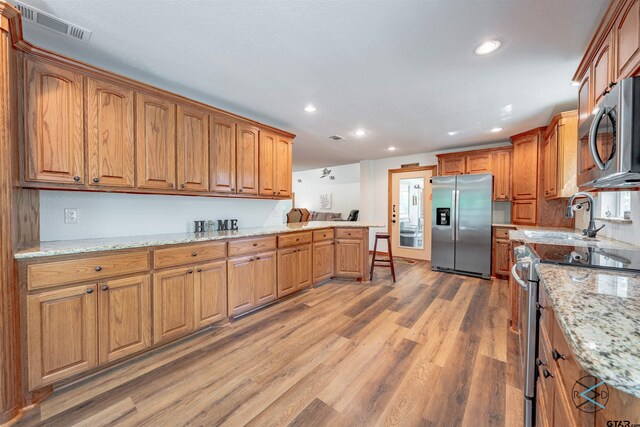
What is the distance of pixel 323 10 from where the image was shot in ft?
5.16

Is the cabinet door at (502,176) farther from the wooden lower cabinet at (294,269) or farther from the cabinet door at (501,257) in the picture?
the wooden lower cabinet at (294,269)

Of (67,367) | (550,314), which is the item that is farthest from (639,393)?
(67,367)

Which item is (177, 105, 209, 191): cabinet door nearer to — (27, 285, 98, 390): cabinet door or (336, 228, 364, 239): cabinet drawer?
(27, 285, 98, 390): cabinet door

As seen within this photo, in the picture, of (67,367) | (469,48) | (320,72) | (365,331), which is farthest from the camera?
(365,331)

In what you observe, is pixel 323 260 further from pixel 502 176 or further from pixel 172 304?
pixel 502 176

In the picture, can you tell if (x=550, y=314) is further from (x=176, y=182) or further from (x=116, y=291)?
(x=176, y=182)

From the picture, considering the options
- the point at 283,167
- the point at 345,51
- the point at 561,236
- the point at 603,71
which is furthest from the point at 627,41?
the point at 283,167

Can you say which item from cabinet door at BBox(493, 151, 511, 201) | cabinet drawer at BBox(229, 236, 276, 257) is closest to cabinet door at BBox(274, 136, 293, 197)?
cabinet drawer at BBox(229, 236, 276, 257)

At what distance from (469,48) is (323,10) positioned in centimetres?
117

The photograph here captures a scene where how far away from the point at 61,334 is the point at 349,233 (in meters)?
3.19

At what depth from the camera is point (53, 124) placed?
5.97ft

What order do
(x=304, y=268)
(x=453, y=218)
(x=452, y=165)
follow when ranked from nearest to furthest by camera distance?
(x=304, y=268) → (x=453, y=218) → (x=452, y=165)

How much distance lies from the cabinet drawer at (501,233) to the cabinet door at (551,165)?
2.60 ft

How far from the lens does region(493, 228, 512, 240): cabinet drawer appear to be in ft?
13.8
